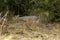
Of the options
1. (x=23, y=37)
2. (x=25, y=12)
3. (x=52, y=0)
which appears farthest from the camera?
(x=25, y=12)

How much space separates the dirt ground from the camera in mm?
4523

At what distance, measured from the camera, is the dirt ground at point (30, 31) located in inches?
178

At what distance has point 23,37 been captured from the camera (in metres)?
4.54

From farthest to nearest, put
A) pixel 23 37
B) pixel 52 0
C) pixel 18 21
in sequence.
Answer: pixel 18 21 → pixel 52 0 → pixel 23 37

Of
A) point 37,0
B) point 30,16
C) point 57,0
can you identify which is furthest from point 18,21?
point 57,0

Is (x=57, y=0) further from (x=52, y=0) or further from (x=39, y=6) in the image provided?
(x=39, y=6)

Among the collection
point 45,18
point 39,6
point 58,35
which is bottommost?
point 58,35

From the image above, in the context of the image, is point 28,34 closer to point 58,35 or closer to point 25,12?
point 58,35

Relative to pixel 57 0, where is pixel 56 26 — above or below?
below

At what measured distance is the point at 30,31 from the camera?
15.8ft

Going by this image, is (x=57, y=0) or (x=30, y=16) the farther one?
(x=30, y=16)

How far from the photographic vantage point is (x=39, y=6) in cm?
519

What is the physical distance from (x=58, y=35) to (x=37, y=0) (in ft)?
3.70

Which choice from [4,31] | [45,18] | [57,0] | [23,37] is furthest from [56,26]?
[4,31]
